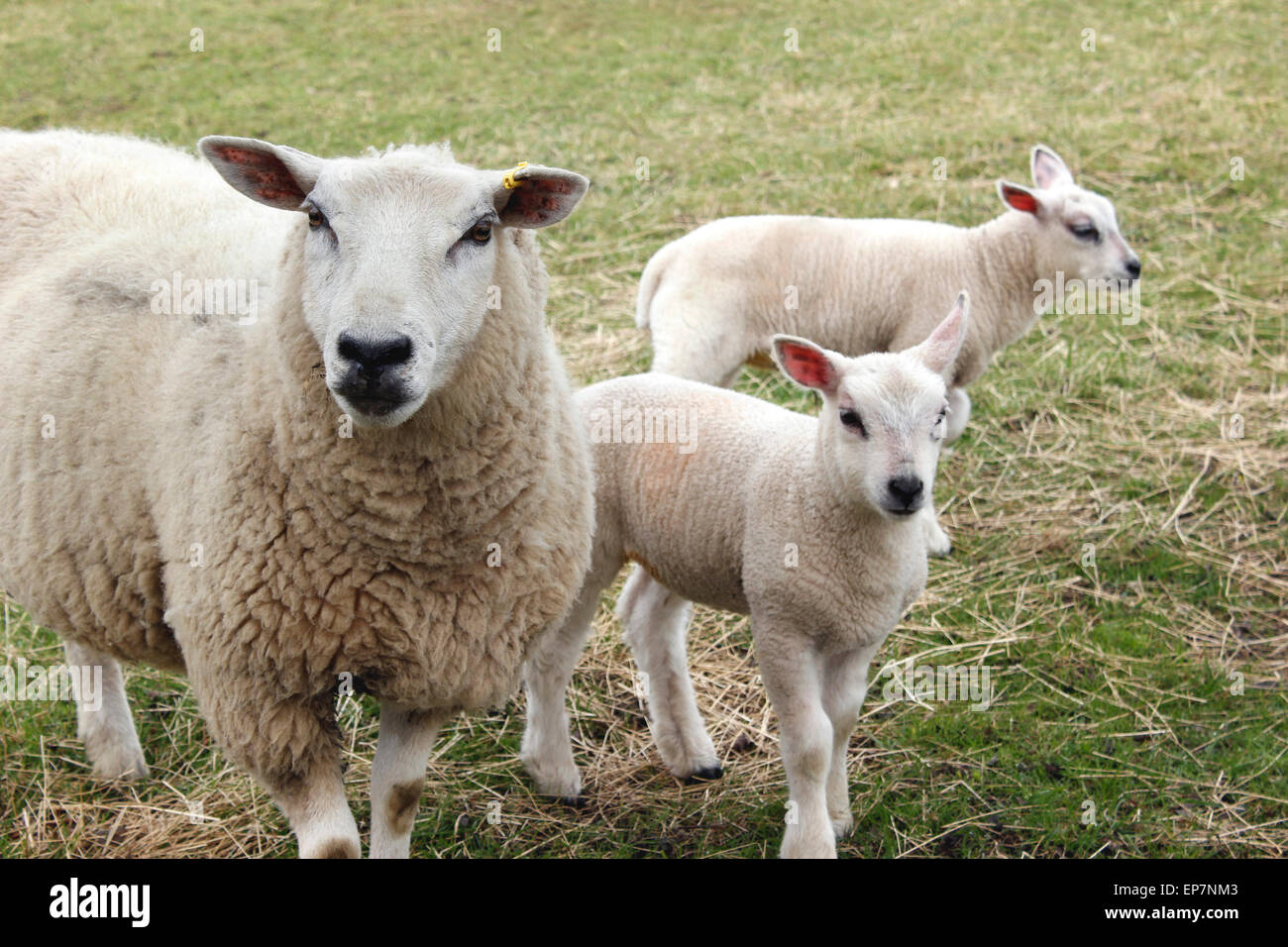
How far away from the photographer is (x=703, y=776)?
394cm

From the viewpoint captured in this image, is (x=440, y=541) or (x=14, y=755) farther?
(x=14, y=755)

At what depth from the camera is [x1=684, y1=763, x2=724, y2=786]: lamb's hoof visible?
3.93 metres

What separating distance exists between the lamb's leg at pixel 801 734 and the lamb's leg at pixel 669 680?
0.56 m

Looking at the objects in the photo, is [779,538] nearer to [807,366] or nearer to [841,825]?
[807,366]

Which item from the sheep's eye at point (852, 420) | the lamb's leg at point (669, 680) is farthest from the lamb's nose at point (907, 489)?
the lamb's leg at point (669, 680)

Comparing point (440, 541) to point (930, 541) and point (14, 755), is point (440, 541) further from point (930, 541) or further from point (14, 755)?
point (930, 541)

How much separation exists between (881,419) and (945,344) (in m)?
0.41

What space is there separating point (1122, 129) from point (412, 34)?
696 centimetres

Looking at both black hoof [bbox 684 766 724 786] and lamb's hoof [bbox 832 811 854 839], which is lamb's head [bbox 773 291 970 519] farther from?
black hoof [bbox 684 766 724 786]

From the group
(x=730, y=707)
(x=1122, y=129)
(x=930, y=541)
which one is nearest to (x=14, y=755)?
(x=730, y=707)

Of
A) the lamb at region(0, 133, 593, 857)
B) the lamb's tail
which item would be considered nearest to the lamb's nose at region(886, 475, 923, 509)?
the lamb at region(0, 133, 593, 857)

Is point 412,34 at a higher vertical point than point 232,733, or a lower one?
higher

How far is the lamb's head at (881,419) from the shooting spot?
3176 mm

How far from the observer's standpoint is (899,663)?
174 inches
